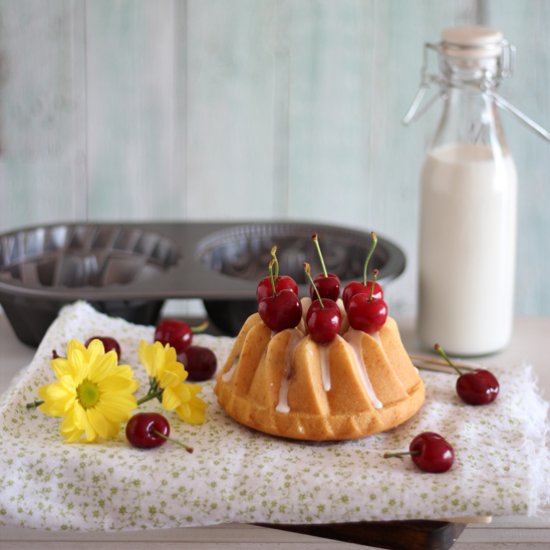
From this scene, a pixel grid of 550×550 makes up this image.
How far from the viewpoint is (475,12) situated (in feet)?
6.45

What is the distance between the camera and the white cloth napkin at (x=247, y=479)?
89 cm

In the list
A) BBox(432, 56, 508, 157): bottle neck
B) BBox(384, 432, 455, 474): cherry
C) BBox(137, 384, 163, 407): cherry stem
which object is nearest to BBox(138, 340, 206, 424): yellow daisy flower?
BBox(137, 384, 163, 407): cherry stem

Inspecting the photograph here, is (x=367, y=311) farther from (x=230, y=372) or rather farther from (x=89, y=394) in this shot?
(x=89, y=394)

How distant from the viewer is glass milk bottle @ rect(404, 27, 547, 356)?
50.2 inches

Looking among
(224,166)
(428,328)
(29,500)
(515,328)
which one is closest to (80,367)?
(29,500)

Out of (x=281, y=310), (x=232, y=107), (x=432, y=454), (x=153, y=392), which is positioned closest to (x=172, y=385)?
(x=153, y=392)

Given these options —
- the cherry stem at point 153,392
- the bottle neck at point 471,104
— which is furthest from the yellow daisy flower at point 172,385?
the bottle neck at point 471,104

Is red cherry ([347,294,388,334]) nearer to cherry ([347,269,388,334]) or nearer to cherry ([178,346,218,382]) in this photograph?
cherry ([347,269,388,334])

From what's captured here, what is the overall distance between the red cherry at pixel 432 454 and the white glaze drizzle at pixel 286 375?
12 centimetres

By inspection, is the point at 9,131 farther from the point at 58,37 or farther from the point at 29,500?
the point at 29,500

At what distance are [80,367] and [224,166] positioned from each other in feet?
3.60

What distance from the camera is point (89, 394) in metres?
0.98

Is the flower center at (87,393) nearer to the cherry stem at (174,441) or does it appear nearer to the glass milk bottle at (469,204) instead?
the cherry stem at (174,441)

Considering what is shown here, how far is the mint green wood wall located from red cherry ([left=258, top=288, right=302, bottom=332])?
1.06 metres
